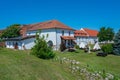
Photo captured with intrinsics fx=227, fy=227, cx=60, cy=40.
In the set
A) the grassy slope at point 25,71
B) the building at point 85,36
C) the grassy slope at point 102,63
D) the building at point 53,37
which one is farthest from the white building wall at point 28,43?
the building at point 85,36

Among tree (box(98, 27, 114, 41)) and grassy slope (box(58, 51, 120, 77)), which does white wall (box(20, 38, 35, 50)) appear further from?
tree (box(98, 27, 114, 41))

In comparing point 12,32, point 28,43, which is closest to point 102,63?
point 28,43

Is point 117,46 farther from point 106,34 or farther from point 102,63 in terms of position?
point 106,34

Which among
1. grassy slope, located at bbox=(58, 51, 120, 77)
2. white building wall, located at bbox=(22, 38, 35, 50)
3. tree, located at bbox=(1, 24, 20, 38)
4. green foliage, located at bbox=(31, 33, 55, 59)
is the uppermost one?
tree, located at bbox=(1, 24, 20, 38)

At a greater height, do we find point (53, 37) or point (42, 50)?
point (53, 37)

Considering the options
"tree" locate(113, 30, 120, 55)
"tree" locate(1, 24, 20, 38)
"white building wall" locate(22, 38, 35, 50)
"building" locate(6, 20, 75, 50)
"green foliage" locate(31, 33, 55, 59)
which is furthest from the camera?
"tree" locate(1, 24, 20, 38)

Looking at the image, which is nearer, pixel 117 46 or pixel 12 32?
pixel 117 46

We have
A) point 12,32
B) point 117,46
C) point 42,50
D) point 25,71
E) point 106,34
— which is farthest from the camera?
point 106,34

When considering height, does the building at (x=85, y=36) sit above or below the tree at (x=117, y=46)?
above

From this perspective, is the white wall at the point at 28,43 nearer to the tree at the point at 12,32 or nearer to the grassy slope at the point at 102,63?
the grassy slope at the point at 102,63

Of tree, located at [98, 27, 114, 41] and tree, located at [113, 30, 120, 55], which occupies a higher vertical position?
tree, located at [98, 27, 114, 41]

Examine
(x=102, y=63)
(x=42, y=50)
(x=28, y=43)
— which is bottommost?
(x=102, y=63)

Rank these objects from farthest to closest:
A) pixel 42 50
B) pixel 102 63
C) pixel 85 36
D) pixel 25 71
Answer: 1. pixel 85 36
2. pixel 102 63
3. pixel 42 50
4. pixel 25 71

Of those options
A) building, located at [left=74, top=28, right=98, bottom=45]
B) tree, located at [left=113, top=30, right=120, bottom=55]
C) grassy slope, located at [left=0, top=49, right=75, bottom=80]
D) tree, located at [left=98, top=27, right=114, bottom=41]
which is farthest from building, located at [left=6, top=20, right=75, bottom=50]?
tree, located at [left=98, top=27, right=114, bottom=41]
